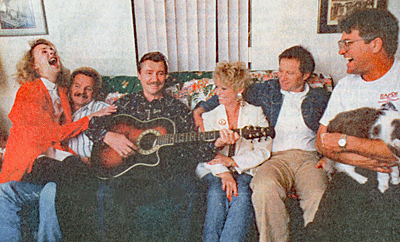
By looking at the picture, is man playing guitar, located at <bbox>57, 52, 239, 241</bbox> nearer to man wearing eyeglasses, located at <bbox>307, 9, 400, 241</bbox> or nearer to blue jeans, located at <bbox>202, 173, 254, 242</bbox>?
blue jeans, located at <bbox>202, 173, 254, 242</bbox>

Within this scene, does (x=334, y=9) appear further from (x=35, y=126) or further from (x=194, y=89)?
(x=35, y=126)

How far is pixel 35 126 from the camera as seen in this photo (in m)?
1.27

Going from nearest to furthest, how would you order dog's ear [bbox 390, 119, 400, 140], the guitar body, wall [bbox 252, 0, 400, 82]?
dog's ear [bbox 390, 119, 400, 140]
wall [bbox 252, 0, 400, 82]
the guitar body

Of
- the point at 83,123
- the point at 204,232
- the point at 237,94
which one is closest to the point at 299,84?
the point at 237,94

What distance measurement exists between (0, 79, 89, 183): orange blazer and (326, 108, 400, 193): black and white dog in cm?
115

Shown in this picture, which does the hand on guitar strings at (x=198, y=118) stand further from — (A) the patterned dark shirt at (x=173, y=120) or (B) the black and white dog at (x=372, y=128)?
(B) the black and white dog at (x=372, y=128)

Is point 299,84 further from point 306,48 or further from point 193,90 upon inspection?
point 193,90

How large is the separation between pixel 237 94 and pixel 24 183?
108 centimetres

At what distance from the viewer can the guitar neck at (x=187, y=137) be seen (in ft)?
3.73

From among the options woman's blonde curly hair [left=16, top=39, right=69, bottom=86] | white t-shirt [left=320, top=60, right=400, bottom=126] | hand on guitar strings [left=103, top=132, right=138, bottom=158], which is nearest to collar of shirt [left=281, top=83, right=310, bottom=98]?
white t-shirt [left=320, top=60, right=400, bottom=126]

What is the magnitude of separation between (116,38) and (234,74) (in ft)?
1.94

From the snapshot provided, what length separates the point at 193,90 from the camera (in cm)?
131

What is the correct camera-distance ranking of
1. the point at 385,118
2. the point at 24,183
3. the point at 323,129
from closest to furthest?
the point at 385,118
the point at 323,129
the point at 24,183

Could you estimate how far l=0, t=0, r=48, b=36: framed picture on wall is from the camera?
122 centimetres
